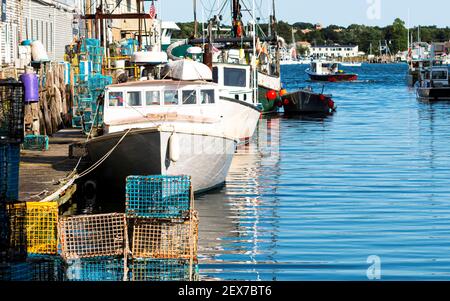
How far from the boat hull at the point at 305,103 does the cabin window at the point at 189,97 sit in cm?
3346

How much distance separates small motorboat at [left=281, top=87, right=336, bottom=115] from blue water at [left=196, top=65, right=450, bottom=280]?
16998 millimetres

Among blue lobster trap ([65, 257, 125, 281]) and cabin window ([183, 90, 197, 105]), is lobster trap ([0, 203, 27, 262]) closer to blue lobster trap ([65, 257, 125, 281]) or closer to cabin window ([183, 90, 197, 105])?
blue lobster trap ([65, 257, 125, 281])

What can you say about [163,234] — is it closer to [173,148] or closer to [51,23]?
[173,148]

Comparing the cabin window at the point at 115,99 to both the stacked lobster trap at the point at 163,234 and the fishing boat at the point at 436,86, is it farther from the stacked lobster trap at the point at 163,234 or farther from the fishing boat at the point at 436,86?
the fishing boat at the point at 436,86

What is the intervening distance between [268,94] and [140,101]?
2930 cm

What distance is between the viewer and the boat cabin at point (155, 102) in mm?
25005

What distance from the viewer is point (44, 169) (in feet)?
78.7

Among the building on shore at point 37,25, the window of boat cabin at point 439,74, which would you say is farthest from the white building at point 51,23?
the window of boat cabin at point 439,74

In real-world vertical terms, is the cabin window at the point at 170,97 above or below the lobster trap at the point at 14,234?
above

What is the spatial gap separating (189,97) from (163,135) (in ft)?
11.3

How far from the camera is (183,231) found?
15438mm

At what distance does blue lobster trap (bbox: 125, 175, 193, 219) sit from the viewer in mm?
15070

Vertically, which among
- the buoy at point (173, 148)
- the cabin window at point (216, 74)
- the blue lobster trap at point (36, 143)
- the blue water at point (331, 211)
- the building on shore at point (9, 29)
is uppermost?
the building on shore at point (9, 29)

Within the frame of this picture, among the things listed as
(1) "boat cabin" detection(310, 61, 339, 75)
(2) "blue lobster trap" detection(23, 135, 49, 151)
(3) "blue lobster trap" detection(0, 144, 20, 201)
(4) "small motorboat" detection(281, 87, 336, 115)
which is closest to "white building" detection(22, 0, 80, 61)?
(4) "small motorboat" detection(281, 87, 336, 115)
